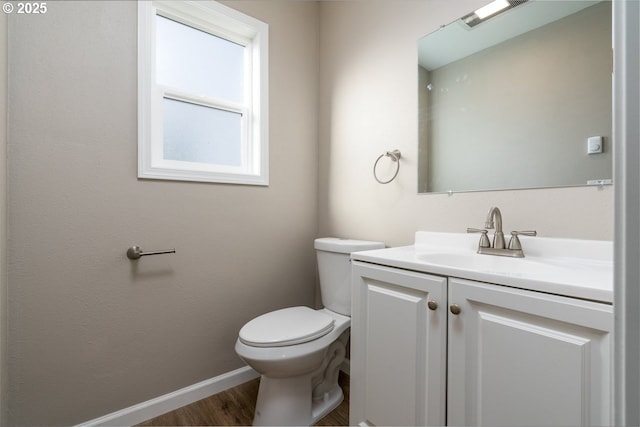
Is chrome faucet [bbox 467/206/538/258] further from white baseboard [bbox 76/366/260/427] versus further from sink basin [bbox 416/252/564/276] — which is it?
white baseboard [bbox 76/366/260/427]

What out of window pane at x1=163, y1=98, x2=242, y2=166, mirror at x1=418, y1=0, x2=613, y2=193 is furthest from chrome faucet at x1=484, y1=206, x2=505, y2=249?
window pane at x1=163, y1=98, x2=242, y2=166

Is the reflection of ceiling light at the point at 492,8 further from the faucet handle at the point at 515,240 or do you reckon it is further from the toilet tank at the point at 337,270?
the toilet tank at the point at 337,270

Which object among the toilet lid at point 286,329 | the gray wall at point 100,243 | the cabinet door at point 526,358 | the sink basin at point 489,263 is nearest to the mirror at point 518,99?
the sink basin at point 489,263

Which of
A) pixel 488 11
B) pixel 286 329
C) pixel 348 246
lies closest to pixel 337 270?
pixel 348 246

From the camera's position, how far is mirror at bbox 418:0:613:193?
95 cm

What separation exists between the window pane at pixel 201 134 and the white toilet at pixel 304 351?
805 millimetres

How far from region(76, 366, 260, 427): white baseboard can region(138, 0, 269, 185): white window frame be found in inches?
42.8

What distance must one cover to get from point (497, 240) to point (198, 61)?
1772 mm

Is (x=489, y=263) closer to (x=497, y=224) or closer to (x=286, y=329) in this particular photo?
(x=497, y=224)

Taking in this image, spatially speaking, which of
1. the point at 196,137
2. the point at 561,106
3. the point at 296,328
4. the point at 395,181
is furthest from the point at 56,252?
the point at 561,106

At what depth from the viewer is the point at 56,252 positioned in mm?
1128

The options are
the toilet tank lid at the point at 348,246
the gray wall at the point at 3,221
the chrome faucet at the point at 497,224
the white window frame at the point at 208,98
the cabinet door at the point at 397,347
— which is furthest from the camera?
the toilet tank lid at the point at 348,246

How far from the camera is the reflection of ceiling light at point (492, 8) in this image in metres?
1.12

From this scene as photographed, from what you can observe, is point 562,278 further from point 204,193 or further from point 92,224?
point 92,224
